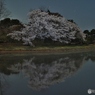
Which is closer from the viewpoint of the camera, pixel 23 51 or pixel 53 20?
pixel 23 51

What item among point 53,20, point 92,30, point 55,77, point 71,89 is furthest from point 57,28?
point 71,89

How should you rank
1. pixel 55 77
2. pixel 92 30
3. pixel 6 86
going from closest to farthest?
1. pixel 6 86
2. pixel 55 77
3. pixel 92 30

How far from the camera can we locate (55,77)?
12.5 meters

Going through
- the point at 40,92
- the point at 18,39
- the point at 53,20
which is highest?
the point at 53,20

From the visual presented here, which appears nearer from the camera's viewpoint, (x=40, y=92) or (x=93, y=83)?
(x=40, y=92)

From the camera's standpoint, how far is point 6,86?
10211 millimetres

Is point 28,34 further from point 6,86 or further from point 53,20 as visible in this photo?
point 6,86

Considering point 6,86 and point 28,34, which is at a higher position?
point 28,34

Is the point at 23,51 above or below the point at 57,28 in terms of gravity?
below

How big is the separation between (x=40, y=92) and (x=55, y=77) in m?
3.56

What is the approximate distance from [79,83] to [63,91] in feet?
5.65

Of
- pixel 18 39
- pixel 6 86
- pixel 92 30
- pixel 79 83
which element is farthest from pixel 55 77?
pixel 92 30

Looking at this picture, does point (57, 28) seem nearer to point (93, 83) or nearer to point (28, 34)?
point (28, 34)

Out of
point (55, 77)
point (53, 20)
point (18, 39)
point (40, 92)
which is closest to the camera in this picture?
point (40, 92)
